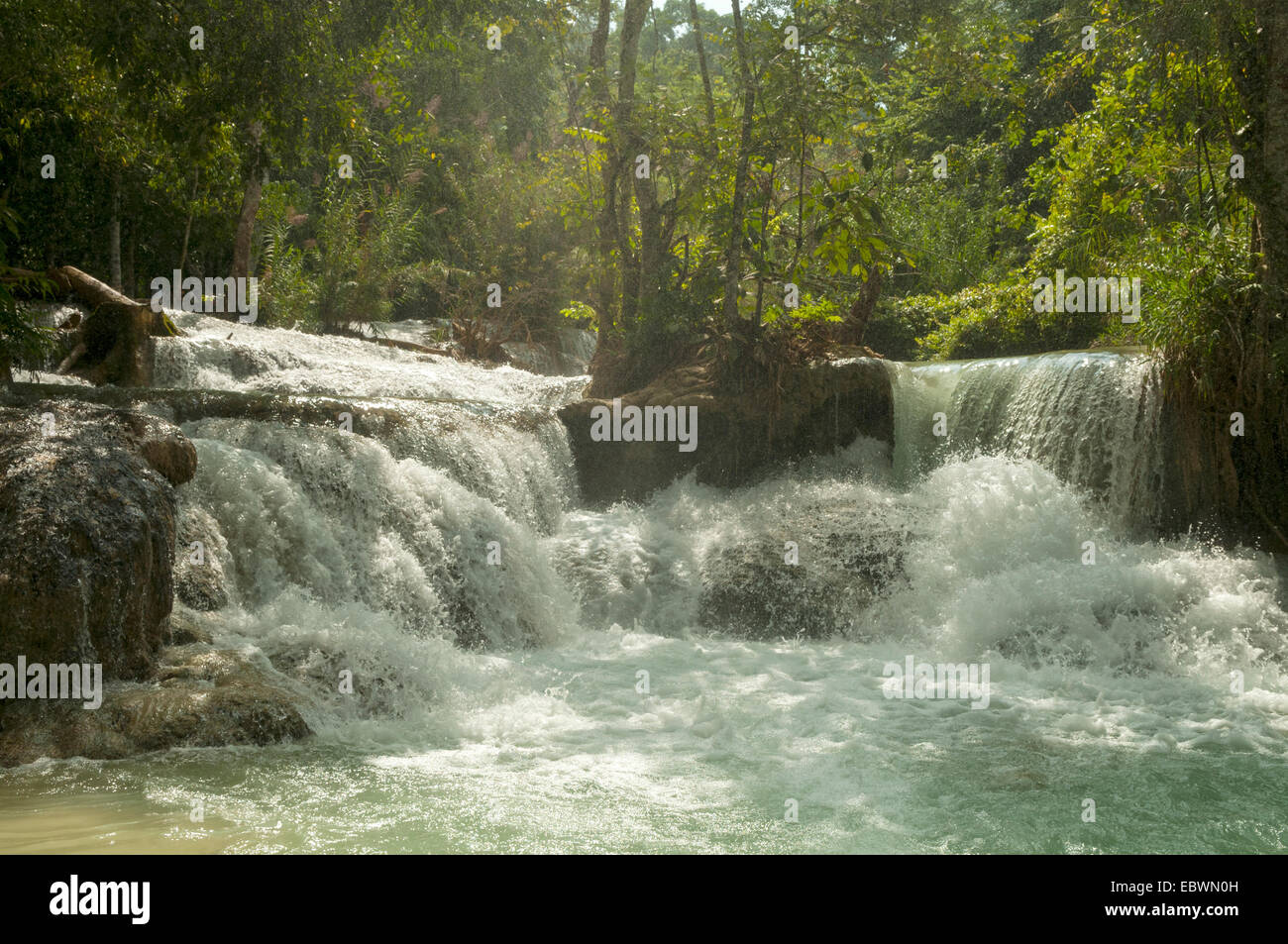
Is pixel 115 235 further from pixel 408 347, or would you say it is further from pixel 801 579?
pixel 801 579

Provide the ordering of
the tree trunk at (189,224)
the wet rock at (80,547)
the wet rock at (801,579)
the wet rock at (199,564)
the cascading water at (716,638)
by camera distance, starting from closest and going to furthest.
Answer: the cascading water at (716,638) → the wet rock at (80,547) → the wet rock at (199,564) → the wet rock at (801,579) → the tree trunk at (189,224)

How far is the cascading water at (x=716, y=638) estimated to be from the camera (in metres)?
4.72

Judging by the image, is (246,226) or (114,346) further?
(246,226)

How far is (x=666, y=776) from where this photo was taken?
5402 mm

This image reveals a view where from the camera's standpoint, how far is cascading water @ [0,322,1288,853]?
4723mm

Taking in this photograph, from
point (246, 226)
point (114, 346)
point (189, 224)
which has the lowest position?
point (114, 346)

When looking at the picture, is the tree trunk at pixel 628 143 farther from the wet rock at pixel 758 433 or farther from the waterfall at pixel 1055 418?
the waterfall at pixel 1055 418

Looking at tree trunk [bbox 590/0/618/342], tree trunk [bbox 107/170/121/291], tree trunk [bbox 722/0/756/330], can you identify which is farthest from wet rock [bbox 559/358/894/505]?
tree trunk [bbox 107/170/121/291]

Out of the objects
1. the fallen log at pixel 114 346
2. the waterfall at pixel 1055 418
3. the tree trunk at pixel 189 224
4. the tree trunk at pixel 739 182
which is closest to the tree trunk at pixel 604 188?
the tree trunk at pixel 739 182

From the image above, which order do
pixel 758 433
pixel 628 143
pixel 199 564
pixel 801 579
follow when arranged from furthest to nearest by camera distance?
1. pixel 628 143
2. pixel 758 433
3. pixel 801 579
4. pixel 199 564

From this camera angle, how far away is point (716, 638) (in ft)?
30.1

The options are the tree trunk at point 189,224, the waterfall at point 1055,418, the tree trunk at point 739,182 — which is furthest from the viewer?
the tree trunk at point 189,224

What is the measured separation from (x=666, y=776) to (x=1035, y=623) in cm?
429

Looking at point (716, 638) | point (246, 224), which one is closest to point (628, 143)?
point (246, 224)
